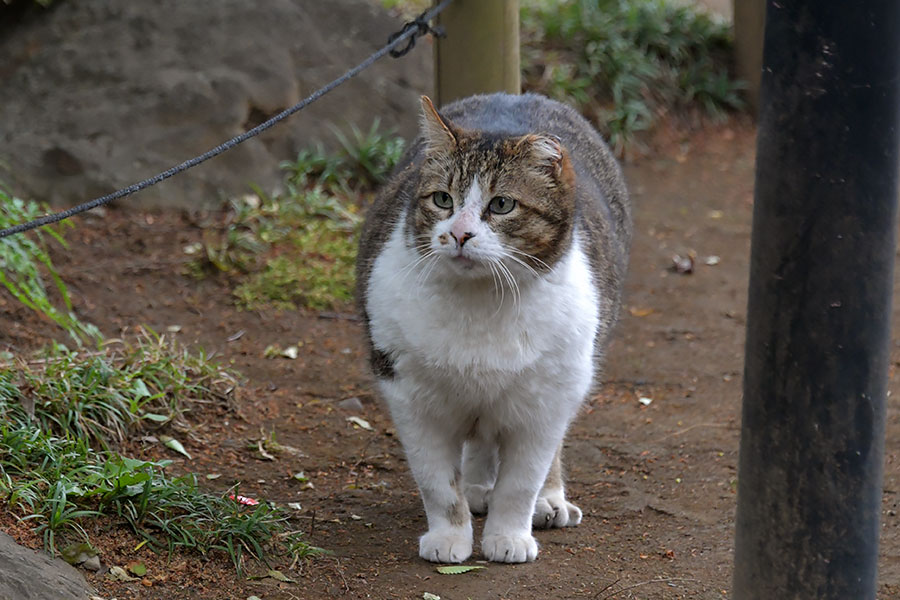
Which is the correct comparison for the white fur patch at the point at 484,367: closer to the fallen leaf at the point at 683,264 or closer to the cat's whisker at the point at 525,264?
the cat's whisker at the point at 525,264

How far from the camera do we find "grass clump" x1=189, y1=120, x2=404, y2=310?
5820 mm

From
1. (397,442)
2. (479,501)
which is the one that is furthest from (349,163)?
(479,501)

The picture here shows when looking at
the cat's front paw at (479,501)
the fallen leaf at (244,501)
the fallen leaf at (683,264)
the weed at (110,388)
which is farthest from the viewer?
the fallen leaf at (683,264)

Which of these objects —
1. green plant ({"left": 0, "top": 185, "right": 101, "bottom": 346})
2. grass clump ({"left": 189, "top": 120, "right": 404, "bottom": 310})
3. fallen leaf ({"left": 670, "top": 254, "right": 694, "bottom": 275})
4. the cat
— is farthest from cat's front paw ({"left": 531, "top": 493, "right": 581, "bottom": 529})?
fallen leaf ({"left": 670, "top": 254, "right": 694, "bottom": 275})

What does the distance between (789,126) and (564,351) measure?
120 cm

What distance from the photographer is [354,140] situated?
7.06m

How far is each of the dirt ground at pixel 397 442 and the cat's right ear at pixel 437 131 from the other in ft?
4.08

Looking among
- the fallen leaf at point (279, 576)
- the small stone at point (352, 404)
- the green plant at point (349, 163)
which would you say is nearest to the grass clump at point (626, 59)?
the green plant at point (349, 163)

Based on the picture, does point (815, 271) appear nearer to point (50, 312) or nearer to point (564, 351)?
point (564, 351)

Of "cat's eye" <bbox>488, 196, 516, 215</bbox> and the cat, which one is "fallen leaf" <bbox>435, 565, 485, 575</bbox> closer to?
the cat

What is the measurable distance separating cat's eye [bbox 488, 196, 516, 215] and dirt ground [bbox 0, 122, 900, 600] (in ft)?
3.49

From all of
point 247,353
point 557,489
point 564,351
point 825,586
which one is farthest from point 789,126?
point 247,353

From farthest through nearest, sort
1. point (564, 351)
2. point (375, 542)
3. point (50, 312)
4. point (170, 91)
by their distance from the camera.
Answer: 1. point (170, 91)
2. point (50, 312)
3. point (375, 542)
4. point (564, 351)

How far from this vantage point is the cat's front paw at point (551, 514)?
12.0 feet
